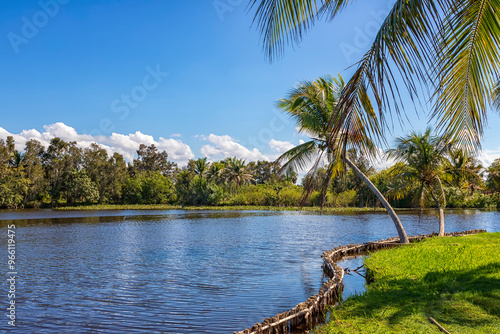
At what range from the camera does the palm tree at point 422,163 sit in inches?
738

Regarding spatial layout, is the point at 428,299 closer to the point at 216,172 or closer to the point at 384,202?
the point at 384,202

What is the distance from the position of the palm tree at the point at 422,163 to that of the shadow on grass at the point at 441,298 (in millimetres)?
10395

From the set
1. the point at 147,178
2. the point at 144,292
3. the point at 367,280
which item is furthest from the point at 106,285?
the point at 147,178

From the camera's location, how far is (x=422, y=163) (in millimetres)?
19062

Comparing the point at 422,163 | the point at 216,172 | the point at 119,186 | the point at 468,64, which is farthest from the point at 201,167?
the point at 468,64

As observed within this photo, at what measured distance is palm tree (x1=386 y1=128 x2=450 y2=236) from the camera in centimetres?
1873

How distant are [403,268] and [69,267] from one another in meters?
Answer: 12.9

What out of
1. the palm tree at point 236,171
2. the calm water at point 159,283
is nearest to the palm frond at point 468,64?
the calm water at point 159,283

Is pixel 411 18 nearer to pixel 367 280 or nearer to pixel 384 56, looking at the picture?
pixel 384 56

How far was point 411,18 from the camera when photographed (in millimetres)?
→ 2939

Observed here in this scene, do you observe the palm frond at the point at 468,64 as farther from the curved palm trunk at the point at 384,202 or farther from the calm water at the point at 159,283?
the curved palm trunk at the point at 384,202

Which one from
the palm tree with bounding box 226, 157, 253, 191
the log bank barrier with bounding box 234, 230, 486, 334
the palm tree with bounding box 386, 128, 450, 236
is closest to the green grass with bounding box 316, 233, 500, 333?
the log bank barrier with bounding box 234, 230, 486, 334

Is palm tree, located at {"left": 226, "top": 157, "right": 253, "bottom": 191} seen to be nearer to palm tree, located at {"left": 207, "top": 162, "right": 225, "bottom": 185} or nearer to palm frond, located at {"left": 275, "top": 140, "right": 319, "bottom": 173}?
palm tree, located at {"left": 207, "top": 162, "right": 225, "bottom": 185}

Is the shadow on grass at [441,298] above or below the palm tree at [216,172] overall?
below
